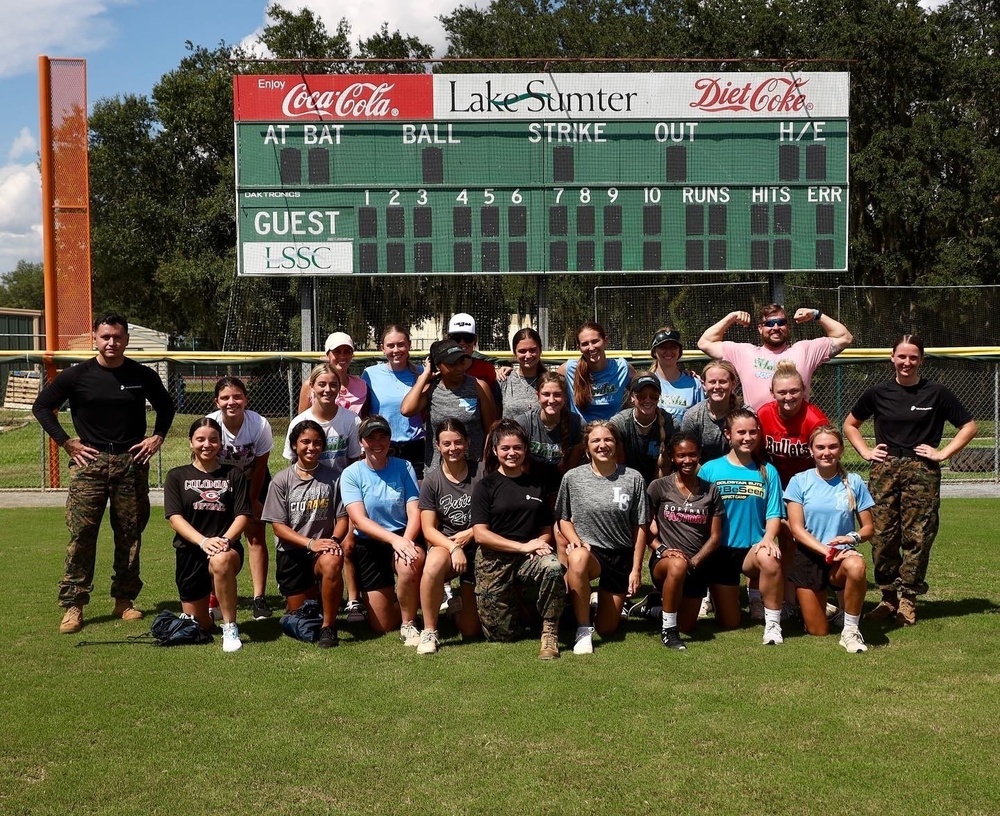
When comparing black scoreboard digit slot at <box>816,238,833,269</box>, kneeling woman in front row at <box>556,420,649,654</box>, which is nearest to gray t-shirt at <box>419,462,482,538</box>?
kneeling woman in front row at <box>556,420,649,654</box>

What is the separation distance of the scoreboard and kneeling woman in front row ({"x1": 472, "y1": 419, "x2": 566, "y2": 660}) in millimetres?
9613

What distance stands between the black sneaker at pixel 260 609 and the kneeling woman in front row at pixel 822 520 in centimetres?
324

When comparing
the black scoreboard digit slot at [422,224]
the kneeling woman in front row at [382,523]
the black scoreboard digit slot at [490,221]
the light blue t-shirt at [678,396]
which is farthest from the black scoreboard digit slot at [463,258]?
the kneeling woman in front row at [382,523]

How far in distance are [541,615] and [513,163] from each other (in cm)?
1043

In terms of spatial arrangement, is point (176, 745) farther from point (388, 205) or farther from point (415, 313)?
point (415, 313)

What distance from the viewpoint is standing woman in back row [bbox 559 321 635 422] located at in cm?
599

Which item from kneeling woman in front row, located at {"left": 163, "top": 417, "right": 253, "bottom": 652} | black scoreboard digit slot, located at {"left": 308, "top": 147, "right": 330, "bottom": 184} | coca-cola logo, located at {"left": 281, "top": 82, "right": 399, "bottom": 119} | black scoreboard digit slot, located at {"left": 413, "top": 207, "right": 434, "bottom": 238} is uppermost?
coca-cola logo, located at {"left": 281, "top": 82, "right": 399, "bottom": 119}

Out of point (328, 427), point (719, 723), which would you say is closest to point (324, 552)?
point (328, 427)

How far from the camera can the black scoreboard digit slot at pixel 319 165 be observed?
14.6 meters

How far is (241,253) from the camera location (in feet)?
48.1

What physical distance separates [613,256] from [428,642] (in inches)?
411

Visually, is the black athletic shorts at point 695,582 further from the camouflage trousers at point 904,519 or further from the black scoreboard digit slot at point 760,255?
the black scoreboard digit slot at point 760,255

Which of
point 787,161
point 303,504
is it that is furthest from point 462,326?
point 787,161

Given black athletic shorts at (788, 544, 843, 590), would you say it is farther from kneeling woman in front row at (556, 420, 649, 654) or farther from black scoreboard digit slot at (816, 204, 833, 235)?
black scoreboard digit slot at (816, 204, 833, 235)
